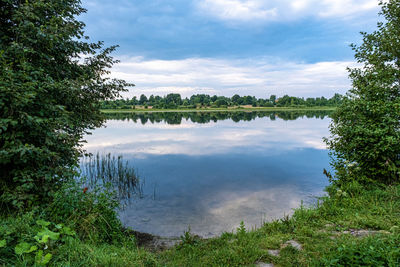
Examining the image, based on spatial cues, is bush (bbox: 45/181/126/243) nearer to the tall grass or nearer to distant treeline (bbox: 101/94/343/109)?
the tall grass

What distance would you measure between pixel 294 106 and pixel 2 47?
516 feet

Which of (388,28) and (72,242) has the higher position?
(388,28)

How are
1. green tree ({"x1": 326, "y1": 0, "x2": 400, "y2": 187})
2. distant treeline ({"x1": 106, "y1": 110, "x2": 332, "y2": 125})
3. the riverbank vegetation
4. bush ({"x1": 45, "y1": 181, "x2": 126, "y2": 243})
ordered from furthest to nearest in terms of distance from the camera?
distant treeline ({"x1": 106, "y1": 110, "x2": 332, "y2": 125}), green tree ({"x1": 326, "y1": 0, "x2": 400, "y2": 187}), bush ({"x1": 45, "y1": 181, "x2": 126, "y2": 243}), the riverbank vegetation

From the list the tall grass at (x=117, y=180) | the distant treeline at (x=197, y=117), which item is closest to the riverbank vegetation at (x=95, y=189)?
the tall grass at (x=117, y=180)

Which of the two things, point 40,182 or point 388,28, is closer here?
point 40,182

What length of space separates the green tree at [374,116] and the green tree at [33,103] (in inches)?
350

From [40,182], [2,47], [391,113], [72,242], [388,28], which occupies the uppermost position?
[388,28]

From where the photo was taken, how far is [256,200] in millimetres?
9594

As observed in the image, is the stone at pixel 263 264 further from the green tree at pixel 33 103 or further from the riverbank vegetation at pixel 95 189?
the green tree at pixel 33 103

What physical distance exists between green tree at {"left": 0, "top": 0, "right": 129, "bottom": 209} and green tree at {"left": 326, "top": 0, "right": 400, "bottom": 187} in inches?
350

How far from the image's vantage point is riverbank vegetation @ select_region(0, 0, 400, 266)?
11.8ft

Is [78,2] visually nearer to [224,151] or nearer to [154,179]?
[154,179]

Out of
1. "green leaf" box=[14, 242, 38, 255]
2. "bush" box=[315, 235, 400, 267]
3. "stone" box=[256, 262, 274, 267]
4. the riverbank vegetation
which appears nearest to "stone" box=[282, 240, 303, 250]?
the riverbank vegetation

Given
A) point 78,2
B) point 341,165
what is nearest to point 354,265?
point 341,165
